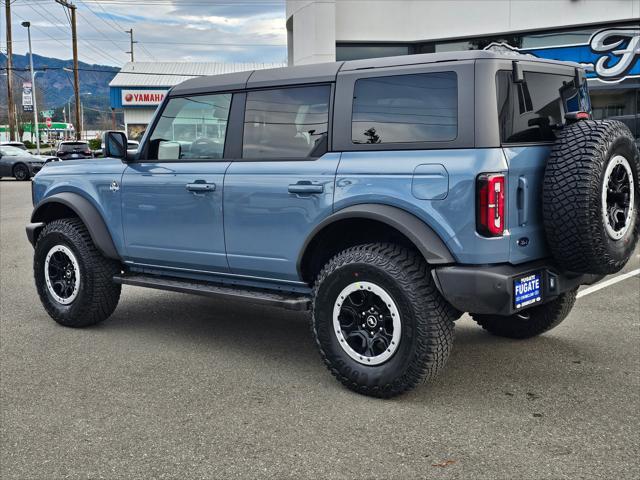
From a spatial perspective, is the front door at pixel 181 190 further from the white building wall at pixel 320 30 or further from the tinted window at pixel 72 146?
the tinted window at pixel 72 146

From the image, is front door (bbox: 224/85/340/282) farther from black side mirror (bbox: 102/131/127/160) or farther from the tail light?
black side mirror (bbox: 102/131/127/160)

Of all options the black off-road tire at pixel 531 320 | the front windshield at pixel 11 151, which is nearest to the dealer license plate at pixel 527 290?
the black off-road tire at pixel 531 320

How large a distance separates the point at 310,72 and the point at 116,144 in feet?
5.92

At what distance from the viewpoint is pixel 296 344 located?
5520 mm

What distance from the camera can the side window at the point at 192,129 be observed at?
523 centimetres

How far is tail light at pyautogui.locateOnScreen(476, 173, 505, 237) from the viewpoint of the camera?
3848mm

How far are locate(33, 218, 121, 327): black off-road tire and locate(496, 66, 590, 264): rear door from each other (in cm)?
341

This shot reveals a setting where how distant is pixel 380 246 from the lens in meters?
4.32

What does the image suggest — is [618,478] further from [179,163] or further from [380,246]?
[179,163]

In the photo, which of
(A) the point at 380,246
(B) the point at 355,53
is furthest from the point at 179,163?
(B) the point at 355,53

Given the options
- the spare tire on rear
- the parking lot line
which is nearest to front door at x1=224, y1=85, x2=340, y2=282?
the spare tire on rear

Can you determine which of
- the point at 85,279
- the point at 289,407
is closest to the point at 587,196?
the point at 289,407

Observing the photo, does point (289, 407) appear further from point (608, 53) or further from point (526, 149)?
point (608, 53)

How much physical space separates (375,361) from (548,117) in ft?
6.10
